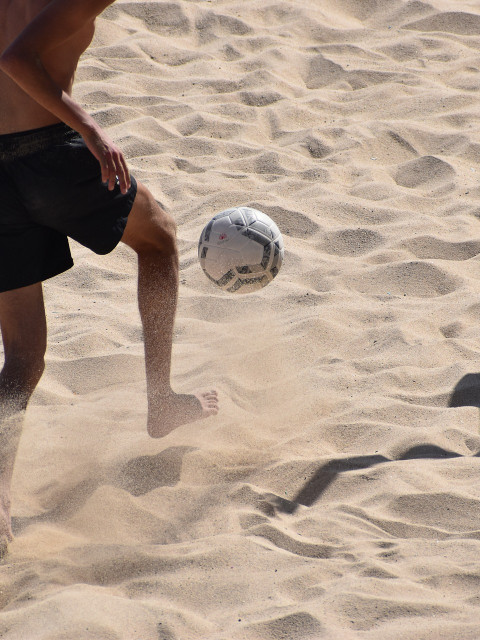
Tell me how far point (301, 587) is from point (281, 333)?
69.2 inches

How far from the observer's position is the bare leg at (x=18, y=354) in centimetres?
271

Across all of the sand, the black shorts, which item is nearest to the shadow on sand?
the sand

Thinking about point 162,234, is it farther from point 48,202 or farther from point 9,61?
point 9,61

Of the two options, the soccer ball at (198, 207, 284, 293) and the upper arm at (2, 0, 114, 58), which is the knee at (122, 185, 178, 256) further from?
the upper arm at (2, 0, 114, 58)

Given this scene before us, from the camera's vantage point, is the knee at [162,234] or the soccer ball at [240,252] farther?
the soccer ball at [240,252]

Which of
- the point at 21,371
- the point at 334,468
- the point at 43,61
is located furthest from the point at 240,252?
the point at 43,61

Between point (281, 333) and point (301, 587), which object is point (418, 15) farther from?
point (301, 587)

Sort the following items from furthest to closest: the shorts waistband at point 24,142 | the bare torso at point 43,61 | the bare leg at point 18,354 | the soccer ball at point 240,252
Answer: the soccer ball at point 240,252 → the bare leg at point 18,354 → the shorts waistband at point 24,142 → the bare torso at point 43,61

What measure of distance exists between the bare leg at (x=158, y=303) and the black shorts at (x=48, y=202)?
5.3 inches

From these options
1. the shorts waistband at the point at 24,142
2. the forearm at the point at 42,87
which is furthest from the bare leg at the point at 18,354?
the forearm at the point at 42,87

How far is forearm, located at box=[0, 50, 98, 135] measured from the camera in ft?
7.50

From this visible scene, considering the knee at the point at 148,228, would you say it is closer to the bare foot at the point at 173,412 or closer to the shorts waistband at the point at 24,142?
the shorts waistband at the point at 24,142

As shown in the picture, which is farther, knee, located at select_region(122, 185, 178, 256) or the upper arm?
knee, located at select_region(122, 185, 178, 256)

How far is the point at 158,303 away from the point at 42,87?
93cm
